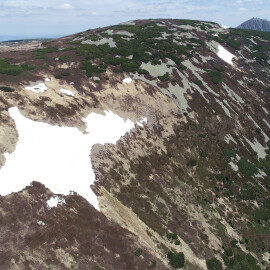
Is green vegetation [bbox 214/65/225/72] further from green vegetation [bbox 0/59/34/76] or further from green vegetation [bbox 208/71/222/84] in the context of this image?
green vegetation [bbox 0/59/34/76]

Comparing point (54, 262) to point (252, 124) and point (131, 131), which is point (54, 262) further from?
point (252, 124)

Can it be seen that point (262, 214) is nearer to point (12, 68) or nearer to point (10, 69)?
point (10, 69)

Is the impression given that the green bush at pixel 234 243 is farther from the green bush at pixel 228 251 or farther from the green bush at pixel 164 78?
the green bush at pixel 164 78

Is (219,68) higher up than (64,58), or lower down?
lower down

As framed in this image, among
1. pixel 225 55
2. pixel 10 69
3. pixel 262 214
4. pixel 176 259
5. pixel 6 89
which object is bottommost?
pixel 262 214

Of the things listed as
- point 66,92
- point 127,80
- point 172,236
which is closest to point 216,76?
point 127,80
